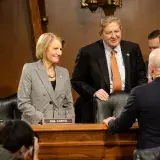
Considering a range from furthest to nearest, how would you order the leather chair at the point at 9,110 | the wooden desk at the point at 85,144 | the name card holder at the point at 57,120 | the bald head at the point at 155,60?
the leather chair at the point at 9,110
the name card holder at the point at 57,120
the wooden desk at the point at 85,144
the bald head at the point at 155,60

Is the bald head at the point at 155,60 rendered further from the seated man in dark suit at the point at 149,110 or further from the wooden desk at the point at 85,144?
the wooden desk at the point at 85,144

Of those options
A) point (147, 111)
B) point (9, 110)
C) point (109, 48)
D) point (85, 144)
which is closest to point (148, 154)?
point (147, 111)

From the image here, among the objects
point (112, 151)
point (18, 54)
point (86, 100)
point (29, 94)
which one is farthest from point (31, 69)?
point (18, 54)

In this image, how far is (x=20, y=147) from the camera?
1.99 meters

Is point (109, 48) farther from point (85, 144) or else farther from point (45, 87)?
point (85, 144)

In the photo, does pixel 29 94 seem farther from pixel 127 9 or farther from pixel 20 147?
pixel 127 9

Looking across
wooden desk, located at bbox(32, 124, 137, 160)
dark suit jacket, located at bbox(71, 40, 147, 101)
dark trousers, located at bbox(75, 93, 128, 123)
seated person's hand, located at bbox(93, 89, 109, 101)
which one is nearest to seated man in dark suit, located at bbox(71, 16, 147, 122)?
dark suit jacket, located at bbox(71, 40, 147, 101)

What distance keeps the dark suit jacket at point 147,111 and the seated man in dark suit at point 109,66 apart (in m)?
0.99

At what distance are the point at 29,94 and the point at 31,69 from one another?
8.2 inches

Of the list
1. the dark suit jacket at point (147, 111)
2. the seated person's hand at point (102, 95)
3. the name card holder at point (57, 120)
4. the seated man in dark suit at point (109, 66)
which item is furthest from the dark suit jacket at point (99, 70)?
the dark suit jacket at point (147, 111)

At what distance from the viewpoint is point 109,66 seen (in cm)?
386

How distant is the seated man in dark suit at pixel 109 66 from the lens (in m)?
3.76

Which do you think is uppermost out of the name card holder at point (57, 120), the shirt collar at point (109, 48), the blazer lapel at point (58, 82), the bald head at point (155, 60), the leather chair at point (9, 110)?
the bald head at point (155, 60)

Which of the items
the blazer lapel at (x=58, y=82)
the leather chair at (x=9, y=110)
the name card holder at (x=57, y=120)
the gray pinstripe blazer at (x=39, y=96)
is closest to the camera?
the name card holder at (x=57, y=120)
